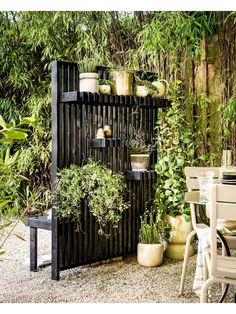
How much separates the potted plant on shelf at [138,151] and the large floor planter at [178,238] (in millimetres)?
545

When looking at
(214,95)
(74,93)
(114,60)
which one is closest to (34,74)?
(114,60)

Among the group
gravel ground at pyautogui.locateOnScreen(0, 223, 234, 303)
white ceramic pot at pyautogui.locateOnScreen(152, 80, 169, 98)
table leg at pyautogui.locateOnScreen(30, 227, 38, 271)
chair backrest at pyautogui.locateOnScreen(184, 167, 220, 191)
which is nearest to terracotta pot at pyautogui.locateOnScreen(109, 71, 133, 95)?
white ceramic pot at pyautogui.locateOnScreen(152, 80, 169, 98)

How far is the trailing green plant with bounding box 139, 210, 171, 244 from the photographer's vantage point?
4.02 m

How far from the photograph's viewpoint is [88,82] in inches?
147

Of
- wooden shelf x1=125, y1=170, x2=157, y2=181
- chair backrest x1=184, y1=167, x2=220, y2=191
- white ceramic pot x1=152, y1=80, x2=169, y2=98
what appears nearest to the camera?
chair backrest x1=184, y1=167, x2=220, y2=191

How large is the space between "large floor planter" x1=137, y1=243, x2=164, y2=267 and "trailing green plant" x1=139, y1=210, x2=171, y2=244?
6cm

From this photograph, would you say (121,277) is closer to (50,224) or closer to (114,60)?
(50,224)

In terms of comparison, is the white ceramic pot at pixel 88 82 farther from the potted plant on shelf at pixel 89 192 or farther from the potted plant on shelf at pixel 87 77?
the potted plant on shelf at pixel 89 192

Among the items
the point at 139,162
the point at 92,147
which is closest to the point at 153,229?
the point at 139,162

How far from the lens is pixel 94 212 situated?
12.2 ft

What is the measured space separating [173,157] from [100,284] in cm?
133

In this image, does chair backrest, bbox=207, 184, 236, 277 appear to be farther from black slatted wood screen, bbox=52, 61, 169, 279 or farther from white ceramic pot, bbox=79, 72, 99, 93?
white ceramic pot, bbox=79, 72, 99, 93

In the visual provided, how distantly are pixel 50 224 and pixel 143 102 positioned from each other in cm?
125

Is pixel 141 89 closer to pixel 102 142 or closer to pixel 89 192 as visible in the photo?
pixel 102 142
